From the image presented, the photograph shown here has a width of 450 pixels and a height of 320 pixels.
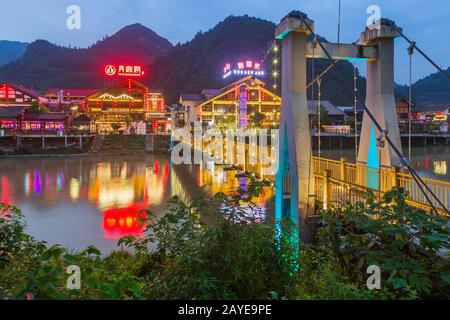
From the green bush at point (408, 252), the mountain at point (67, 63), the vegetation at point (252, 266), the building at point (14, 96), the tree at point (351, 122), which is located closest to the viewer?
the vegetation at point (252, 266)

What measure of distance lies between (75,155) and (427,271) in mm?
35896

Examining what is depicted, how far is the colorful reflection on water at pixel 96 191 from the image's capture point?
439 inches

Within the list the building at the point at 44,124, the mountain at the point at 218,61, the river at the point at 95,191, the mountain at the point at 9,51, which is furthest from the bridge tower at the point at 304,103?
the mountain at the point at 9,51

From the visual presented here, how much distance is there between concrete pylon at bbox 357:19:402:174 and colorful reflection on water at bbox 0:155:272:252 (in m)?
3.89

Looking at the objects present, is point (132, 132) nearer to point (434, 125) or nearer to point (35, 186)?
point (35, 186)

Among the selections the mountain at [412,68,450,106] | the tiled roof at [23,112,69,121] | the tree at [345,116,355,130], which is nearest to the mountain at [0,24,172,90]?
the tiled roof at [23,112,69,121]

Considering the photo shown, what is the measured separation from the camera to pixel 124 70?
159 ft

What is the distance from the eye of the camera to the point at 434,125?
48906 millimetres

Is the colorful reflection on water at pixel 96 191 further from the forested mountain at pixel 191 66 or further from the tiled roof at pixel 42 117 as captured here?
the forested mountain at pixel 191 66

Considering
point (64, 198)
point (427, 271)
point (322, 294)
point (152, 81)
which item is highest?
point (152, 81)

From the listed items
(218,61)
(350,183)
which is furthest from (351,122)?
(350,183)

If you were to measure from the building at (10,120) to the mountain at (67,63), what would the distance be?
28486 millimetres

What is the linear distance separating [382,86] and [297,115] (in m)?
2.54

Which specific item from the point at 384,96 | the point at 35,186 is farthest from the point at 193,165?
the point at 384,96
